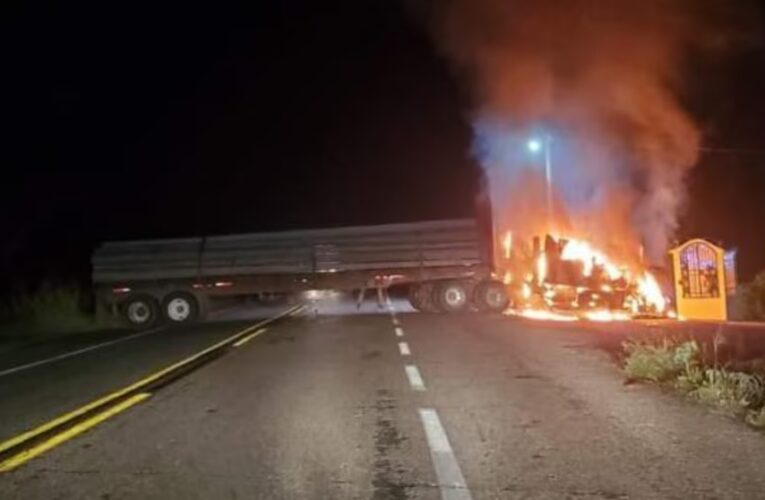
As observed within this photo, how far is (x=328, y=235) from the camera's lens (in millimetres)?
28312

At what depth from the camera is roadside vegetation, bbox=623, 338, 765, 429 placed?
877cm

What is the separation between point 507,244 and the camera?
29.1 metres

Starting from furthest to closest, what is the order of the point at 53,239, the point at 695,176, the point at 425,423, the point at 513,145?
the point at 695,176
the point at 53,239
the point at 513,145
the point at 425,423

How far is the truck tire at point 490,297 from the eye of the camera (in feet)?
90.1

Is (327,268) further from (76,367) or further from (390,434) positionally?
(390,434)

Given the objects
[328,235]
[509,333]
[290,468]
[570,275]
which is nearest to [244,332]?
[509,333]

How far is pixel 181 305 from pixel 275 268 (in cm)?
309

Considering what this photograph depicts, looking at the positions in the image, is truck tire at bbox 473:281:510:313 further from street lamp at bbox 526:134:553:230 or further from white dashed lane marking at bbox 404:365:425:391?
white dashed lane marking at bbox 404:365:425:391

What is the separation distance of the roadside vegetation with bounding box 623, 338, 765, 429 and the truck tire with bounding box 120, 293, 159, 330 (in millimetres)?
18629

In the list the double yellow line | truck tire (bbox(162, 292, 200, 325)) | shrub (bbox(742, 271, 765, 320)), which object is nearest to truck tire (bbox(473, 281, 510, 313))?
shrub (bbox(742, 271, 765, 320))

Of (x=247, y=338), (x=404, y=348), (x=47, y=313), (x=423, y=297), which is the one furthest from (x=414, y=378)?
(x=47, y=313)

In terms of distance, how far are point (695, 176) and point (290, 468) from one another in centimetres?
4300

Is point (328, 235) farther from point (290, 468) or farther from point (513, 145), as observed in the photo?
point (290, 468)

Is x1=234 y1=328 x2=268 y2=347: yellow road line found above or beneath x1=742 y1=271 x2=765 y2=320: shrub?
beneath
